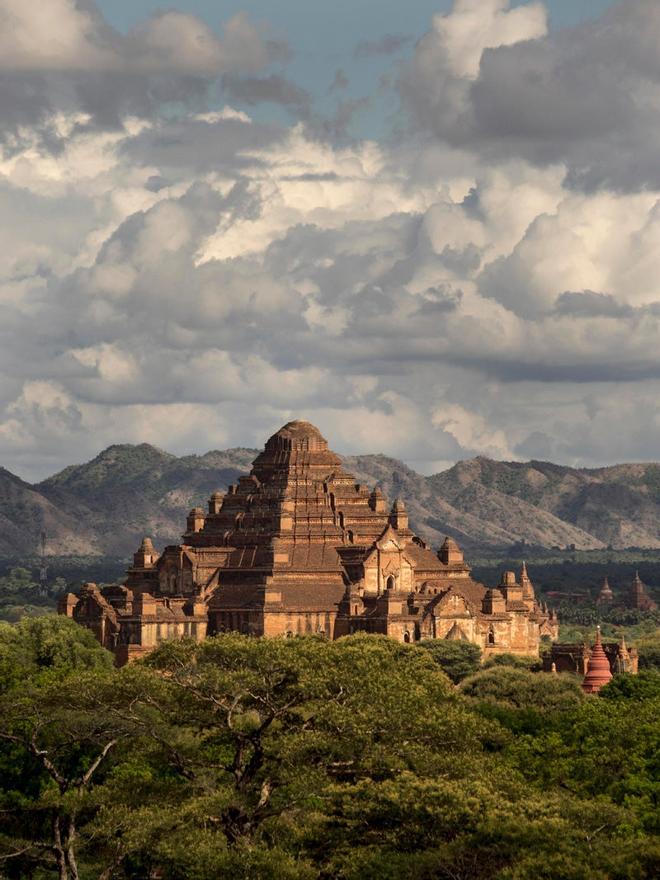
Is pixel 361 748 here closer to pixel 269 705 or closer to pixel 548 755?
pixel 269 705

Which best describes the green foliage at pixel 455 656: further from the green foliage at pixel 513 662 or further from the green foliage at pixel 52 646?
the green foliage at pixel 52 646

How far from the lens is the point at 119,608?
193875mm

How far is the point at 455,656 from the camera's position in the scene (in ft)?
581

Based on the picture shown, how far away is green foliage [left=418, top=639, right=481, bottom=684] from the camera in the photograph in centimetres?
17462

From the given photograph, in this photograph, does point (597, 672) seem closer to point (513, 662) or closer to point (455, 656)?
point (455, 656)

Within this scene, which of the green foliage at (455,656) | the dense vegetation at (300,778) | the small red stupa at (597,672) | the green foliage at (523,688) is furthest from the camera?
the green foliage at (455,656)

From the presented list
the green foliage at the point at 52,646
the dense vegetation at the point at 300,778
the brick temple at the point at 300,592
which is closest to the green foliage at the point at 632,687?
the brick temple at the point at 300,592

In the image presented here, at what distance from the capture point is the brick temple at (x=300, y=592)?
185000 millimetres

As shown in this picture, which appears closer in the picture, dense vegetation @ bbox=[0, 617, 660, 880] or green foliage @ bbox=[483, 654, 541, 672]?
dense vegetation @ bbox=[0, 617, 660, 880]

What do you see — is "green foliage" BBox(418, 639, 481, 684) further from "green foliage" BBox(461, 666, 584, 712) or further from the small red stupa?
the small red stupa

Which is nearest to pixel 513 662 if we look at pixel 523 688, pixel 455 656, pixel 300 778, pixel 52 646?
pixel 455 656

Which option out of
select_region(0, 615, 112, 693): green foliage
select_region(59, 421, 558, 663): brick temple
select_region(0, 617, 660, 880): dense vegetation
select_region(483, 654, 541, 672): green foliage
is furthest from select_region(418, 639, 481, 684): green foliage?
select_region(0, 617, 660, 880): dense vegetation

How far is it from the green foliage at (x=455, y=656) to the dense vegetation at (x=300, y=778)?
1900 inches

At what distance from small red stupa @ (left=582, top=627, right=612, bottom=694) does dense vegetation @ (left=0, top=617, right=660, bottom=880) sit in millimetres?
42467
